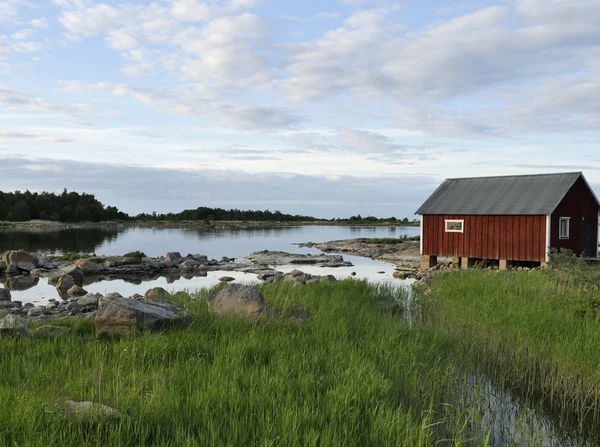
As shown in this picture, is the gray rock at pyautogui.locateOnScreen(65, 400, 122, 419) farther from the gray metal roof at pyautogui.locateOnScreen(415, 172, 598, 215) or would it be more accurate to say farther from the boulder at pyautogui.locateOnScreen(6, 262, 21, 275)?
the boulder at pyautogui.locateOnScreen(6, 262, 21, 275)

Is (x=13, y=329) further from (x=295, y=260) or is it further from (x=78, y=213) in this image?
(x=78, y=213)

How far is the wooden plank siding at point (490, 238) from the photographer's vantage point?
23.1 m

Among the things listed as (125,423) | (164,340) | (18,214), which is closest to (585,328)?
(164,340)

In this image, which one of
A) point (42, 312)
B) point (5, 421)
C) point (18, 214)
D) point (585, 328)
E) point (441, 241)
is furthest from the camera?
point (18, 214)

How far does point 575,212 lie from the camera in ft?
80.4

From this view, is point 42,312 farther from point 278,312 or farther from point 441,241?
point 441,241

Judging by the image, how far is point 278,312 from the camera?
988 centimetres

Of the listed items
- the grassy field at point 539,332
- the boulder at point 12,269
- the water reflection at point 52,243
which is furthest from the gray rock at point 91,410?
the water reflection at point 52,243

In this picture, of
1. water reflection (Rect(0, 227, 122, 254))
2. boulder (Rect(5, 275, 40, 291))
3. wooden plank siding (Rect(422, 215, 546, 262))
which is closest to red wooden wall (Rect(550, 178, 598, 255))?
wooden plank siding (Rect(422, 215, 546, 262))

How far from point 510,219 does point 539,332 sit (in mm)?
16046

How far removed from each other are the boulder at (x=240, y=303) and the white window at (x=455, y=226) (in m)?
18.1

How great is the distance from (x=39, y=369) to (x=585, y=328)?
865cm

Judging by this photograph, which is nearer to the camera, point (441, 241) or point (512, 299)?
point (512, 299)

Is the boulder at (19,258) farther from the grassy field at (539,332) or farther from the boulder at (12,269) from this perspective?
the grassy field at (539,332)
